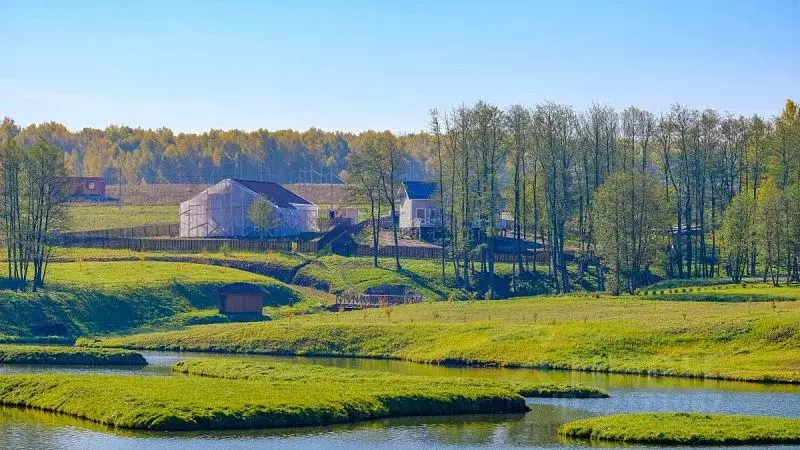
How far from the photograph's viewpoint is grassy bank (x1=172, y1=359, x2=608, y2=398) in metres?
63.6

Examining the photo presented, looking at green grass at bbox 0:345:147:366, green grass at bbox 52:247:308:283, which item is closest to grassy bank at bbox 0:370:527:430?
green grass at bbox 0:345:147:366

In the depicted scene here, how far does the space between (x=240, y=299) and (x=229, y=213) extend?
41256mm

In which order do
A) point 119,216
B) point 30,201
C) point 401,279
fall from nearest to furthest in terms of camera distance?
1. point 30,201
2. point 401,279
3. point 119,216

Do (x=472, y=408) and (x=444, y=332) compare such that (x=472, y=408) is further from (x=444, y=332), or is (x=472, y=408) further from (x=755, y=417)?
(x=444, y=332)

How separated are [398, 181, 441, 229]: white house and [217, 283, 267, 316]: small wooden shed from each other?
41.0 metres

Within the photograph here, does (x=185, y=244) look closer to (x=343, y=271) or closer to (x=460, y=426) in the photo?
(x=343, y=271)

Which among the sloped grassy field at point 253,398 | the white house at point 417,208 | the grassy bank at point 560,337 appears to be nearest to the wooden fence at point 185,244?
the white house at point 417,208

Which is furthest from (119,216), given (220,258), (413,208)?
(220,258)

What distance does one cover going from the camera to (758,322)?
7975 centimetres

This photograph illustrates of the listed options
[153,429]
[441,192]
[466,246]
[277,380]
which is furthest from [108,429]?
[441,192]

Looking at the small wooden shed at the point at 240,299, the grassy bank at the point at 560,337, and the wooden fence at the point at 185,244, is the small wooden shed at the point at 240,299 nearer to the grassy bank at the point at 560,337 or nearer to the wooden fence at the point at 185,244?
the grassy bank at the point at 560,337

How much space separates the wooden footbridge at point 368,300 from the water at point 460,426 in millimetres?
40201

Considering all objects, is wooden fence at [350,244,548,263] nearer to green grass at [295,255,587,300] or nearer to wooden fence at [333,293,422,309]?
green grass at [295,255,587,300]

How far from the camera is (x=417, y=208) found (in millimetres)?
150125
